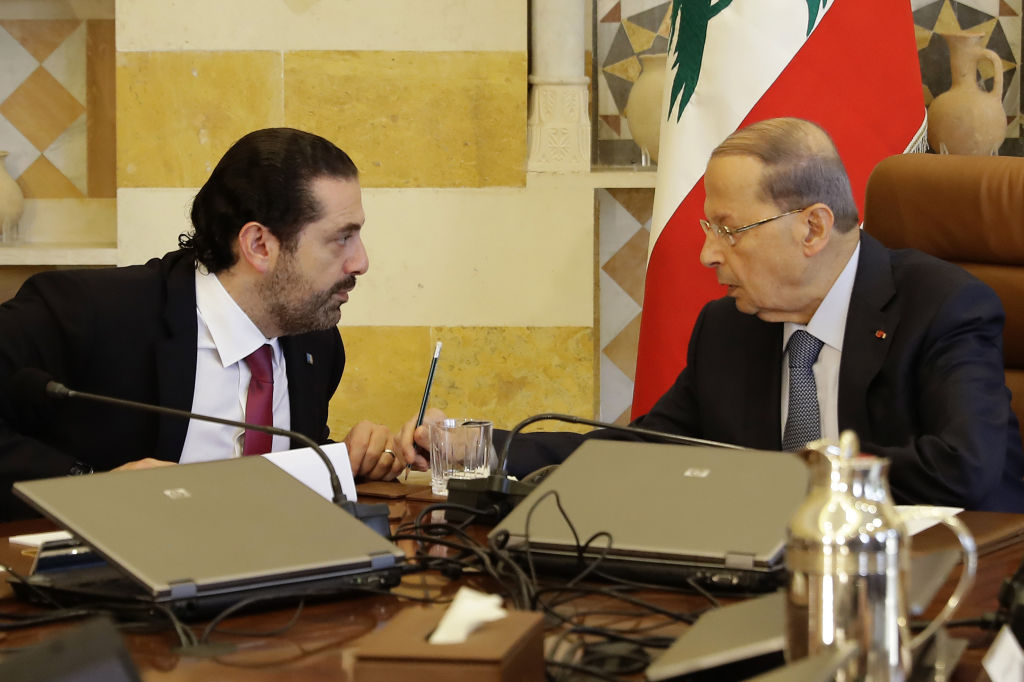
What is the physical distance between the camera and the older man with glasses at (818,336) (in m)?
2.00

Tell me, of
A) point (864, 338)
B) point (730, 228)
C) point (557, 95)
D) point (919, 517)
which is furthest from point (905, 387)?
point (557, 95)

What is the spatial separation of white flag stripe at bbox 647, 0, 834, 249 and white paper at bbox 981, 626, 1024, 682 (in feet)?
7.46

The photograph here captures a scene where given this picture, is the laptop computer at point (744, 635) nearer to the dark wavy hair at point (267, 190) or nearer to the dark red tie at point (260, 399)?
the dark red tie at point (260, 399)

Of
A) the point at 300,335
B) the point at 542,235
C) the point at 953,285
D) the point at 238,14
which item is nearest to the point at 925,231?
the point at 953,285

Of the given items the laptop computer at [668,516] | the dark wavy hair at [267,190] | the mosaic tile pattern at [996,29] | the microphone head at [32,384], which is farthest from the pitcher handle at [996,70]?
the microphone head at [32,384]

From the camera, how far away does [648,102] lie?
388 centimetres

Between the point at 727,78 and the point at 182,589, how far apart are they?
2.29 metres

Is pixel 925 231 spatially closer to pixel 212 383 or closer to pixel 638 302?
pixel 212 383

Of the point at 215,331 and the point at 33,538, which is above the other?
the point at 215,331

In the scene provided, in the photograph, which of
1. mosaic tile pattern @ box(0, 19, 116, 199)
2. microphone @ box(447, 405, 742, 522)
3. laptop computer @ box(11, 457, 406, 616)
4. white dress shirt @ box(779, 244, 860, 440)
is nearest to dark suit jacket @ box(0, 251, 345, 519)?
microphone @ box(447, 405, 742, 522)

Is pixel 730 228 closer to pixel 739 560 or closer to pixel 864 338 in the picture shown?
pixel 864 338

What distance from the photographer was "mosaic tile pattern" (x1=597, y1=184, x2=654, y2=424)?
4176mm

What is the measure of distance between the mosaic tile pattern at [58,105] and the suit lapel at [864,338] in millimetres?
2993

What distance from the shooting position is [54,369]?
7.01 feet
